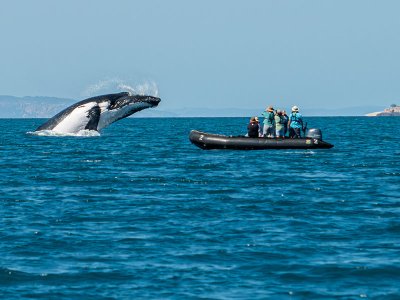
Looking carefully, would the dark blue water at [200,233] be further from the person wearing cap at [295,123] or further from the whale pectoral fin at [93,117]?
the whale pectoral fin at [93,117]

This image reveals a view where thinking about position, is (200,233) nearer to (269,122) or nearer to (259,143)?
(259,143)

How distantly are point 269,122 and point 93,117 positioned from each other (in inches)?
522

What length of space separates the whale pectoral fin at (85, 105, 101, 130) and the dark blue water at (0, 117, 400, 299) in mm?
16602

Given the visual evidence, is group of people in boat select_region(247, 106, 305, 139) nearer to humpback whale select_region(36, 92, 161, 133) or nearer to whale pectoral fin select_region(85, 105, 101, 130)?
humpback whale select_region(36, 92, 161, 133)

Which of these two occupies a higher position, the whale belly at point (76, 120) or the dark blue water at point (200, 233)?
the whale belly at point (76, 120)

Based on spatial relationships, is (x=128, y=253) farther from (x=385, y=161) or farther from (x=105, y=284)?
(x=385, y=161)

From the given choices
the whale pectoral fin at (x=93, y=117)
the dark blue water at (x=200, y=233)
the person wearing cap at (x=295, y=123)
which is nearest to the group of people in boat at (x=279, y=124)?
the person wearing cap at (x=295, y=123)

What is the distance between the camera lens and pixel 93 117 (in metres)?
48.8

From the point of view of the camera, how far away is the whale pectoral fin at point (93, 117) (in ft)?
155

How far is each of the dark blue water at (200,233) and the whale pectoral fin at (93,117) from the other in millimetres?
16602

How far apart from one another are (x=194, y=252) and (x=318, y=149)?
2799 centimetres

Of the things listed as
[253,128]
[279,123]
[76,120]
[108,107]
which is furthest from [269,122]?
[76,120]

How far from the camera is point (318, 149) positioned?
42.1 m

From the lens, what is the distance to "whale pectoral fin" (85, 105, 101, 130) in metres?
47.3
